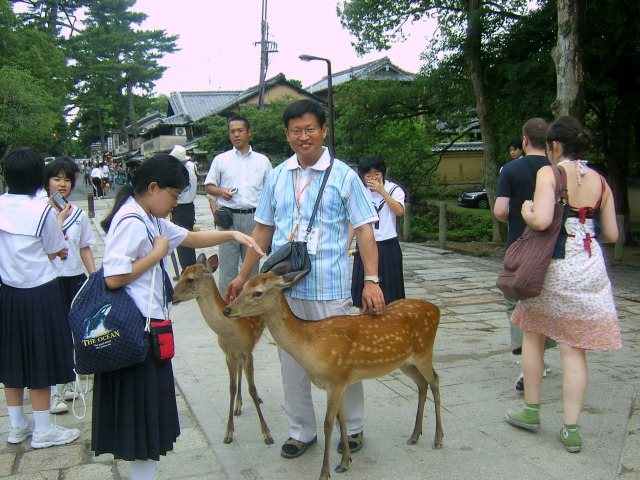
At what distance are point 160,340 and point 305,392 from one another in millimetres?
1101

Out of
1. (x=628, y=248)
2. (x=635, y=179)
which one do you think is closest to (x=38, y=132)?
(x=628, y=248)

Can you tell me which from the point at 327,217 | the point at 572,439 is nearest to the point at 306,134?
the point at 327,217

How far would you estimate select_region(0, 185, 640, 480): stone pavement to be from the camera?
10.6 feet

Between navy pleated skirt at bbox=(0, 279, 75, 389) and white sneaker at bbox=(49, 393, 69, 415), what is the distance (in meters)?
0.61

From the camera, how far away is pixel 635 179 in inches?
832

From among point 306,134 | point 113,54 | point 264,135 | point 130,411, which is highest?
point 113,54

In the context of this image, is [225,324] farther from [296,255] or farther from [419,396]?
[419,396]

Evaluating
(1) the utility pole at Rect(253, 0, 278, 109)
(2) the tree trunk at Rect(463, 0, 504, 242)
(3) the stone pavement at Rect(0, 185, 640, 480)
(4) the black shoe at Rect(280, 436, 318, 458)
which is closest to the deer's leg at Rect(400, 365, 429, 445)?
(3) the stone pavement at Rect(0, 185, 640, 480)

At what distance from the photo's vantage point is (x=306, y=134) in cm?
320

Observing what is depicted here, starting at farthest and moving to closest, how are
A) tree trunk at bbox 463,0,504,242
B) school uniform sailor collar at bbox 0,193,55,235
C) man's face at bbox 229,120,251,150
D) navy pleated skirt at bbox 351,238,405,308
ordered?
tree trunk at bbox 463,0,504,242 → man's face at bbox 229,120,251,150 → navy pleated skirt at bbox 351,238,405,308 → school uniform sailor collar at bbox 0,193,55,235

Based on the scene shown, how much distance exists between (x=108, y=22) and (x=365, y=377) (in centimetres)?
4293

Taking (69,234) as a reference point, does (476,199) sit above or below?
below

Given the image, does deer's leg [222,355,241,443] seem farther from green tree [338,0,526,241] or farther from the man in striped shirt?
green tree [338,0,526,241]

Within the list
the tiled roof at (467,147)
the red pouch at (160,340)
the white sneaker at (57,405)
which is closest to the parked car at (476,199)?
the tiled roof at (467,147)
